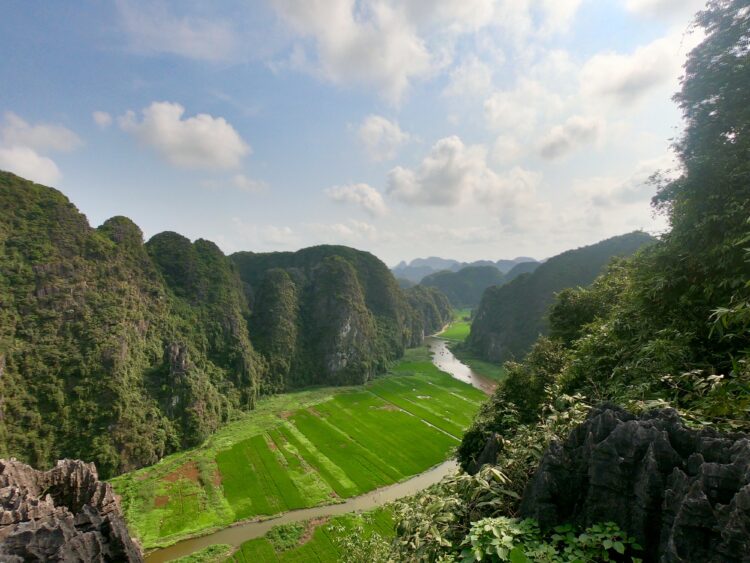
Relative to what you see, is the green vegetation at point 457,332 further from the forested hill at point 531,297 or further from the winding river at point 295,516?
the winding river at point 295,516

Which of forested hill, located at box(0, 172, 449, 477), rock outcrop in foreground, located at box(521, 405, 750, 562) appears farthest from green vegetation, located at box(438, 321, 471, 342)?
rock outcrop in foreground, located at box(521, 405, 750, 562)

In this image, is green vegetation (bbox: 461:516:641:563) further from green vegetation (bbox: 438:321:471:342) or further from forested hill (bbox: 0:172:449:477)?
green vegetation (bbox: 438:321:471:342)

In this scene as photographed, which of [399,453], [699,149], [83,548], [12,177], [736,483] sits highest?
[12,177]

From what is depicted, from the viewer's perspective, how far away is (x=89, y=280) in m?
53.3

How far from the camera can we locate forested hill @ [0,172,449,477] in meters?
41.9

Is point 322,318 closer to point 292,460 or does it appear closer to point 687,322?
point 292,460

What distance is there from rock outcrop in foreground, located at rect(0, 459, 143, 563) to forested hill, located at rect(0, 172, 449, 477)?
97.9ft

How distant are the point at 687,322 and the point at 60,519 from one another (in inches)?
809

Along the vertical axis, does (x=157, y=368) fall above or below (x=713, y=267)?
below

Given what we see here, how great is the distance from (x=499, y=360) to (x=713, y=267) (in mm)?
97452

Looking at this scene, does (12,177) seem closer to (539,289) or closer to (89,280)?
(89,280)

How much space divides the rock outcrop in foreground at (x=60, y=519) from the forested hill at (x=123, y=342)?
29846 millimetres

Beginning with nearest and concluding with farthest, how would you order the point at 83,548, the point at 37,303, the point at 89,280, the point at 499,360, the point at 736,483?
1. the point at 736,483
2. the point at 83,548
3. the point at 37,303
4. the point at 89,280
5. the point at 499,360

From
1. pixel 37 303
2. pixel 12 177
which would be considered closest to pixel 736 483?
pixel 37 303
